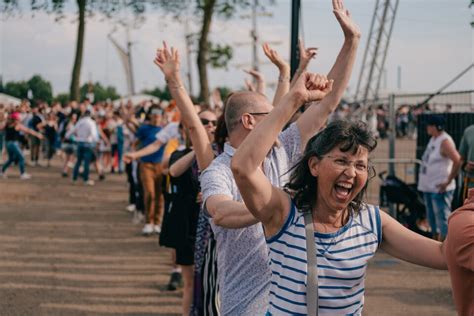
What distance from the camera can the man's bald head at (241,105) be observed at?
3578 millimetres

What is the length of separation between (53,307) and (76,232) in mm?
4648

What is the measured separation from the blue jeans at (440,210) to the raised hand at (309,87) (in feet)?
23.7

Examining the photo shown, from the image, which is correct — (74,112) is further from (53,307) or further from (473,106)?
(53,307)

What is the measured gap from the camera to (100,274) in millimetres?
8719

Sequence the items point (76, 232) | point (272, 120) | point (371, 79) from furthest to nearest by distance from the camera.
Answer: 1. point (371, 79)
2. point (76, 232)
3. point (272, 120)

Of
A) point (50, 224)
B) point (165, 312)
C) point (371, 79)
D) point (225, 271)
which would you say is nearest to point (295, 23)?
point (165, 312)

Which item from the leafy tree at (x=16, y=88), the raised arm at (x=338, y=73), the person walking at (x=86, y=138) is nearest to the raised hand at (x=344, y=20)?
the raised arm at (x=338, y=73)

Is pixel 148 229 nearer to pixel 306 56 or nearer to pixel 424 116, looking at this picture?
pixel 424 116

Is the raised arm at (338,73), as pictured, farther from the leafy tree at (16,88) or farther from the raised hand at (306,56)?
the leafy tree at (16,88)

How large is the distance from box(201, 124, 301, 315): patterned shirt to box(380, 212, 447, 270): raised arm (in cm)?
75

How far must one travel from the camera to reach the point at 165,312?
696 cm

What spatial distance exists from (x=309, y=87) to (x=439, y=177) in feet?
24.1

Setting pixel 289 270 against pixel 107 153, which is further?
pixel 107 153

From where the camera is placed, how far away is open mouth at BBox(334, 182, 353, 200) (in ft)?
8.68
